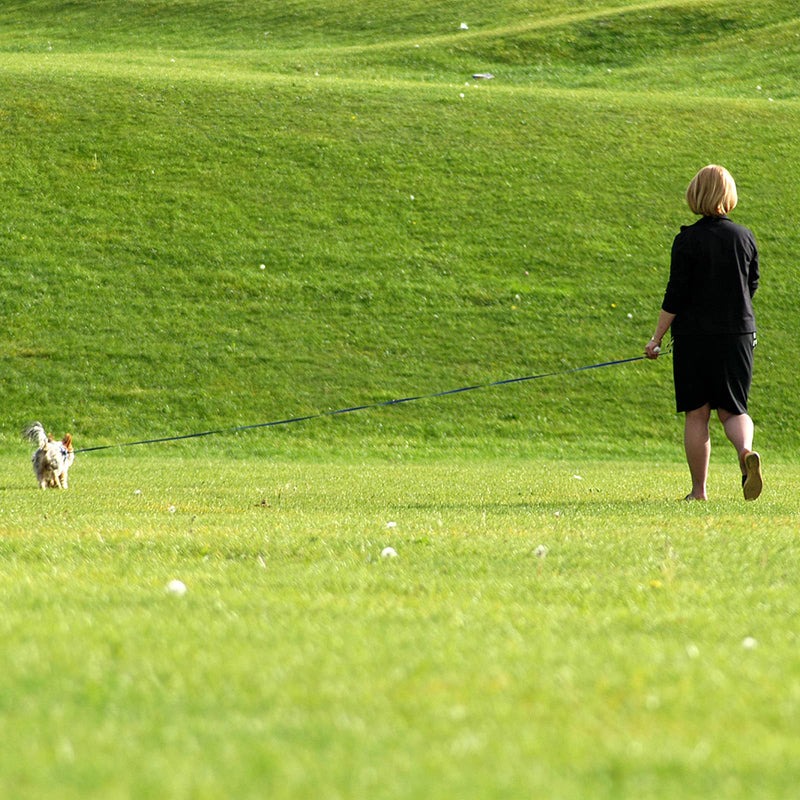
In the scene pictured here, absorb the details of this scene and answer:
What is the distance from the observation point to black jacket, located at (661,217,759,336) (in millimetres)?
9422

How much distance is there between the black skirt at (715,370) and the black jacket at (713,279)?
9cm

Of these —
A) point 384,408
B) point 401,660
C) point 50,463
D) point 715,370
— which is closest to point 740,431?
point 715,370

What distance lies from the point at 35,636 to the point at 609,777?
2.27m

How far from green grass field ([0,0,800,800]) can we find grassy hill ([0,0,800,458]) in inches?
4.3

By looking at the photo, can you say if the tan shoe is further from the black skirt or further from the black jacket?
the black jacket

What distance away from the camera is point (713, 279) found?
9.48m

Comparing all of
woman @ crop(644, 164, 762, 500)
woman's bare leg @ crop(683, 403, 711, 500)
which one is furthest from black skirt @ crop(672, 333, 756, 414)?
woman's bare leg @ crop(683, 403, 711, 500)

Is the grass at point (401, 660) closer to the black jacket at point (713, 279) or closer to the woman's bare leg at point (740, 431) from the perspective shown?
the woman's bare leg at point (740, 431)

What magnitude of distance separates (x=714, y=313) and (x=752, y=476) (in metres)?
1.49

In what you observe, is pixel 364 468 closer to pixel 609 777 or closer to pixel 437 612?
pixel 437 612

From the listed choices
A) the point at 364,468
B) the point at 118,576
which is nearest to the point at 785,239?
the point at 364,468

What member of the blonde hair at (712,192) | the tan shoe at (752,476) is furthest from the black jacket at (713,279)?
the tan shoe at (752,476)

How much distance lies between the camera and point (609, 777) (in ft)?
8.24

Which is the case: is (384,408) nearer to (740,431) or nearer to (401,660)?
(740,431)
